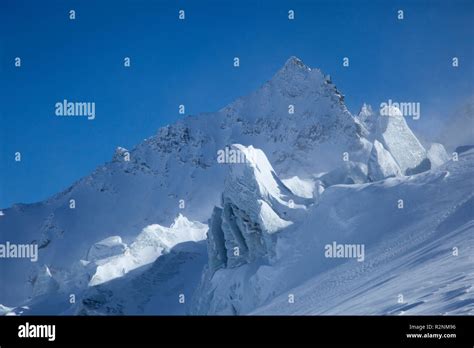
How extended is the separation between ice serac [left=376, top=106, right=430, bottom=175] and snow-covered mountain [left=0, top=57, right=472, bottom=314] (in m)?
0.18

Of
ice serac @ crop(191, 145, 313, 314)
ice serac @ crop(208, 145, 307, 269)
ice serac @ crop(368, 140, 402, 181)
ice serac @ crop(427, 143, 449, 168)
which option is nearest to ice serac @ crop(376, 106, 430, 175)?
ice serac @ crop(427, 143, 449, 168)

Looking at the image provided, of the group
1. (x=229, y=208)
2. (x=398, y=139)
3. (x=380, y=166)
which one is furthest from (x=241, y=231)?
(x=398, y=139)

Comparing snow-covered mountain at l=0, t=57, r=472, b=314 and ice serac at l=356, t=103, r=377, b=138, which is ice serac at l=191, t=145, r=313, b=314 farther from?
ice serac at l=356, t=103, r=377, b=138

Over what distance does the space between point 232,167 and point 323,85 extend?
300 ft

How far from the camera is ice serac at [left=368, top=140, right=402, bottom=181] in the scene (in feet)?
187

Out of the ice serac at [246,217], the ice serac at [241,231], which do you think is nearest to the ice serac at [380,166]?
the ice serac at [241,231]

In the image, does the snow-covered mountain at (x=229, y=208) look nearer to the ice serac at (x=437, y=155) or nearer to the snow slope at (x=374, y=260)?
the snow slope at (x=374, y=260)

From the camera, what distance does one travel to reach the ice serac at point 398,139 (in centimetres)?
7012

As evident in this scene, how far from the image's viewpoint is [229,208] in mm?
47281

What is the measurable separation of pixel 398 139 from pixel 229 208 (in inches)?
1217

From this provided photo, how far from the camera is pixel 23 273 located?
125062mm

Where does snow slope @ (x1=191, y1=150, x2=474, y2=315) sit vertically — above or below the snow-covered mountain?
below

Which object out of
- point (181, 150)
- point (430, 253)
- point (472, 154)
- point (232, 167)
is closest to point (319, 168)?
point (181, 150)

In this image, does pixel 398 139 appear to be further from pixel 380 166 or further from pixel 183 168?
pixel 183 168
